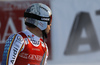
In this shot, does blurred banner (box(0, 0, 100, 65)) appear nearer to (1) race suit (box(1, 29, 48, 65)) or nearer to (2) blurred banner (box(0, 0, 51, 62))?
(2) blurred banner (box(0, 0, 51, 62))

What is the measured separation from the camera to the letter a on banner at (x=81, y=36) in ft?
20.4

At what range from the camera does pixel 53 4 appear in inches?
241

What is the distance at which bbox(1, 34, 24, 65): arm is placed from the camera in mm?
2201

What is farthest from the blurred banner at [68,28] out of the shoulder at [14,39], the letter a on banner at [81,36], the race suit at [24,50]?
the shoulder at [14,39]

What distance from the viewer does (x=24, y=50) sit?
2.31m

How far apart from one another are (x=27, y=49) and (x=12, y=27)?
3.82 meters

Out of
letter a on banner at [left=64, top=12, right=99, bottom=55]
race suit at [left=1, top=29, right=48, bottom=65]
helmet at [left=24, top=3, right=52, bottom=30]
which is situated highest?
helmet at [left=24, top=3, right=52, bottom=30]

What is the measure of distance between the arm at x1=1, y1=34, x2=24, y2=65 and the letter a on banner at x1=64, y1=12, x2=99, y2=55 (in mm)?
3992

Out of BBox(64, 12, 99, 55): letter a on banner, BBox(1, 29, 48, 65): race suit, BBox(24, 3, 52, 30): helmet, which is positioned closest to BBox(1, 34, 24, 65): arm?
BBox(1, 29, 48, 65): race suit

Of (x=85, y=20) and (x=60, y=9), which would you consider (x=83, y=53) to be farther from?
(x=60, y=9)

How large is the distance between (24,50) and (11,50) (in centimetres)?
14

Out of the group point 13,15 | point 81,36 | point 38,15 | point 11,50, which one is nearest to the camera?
point 11,50

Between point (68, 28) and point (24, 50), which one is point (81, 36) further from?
Answer: point (24, 50)

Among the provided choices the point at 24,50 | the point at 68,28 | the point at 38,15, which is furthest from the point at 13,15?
the point at 24,50
